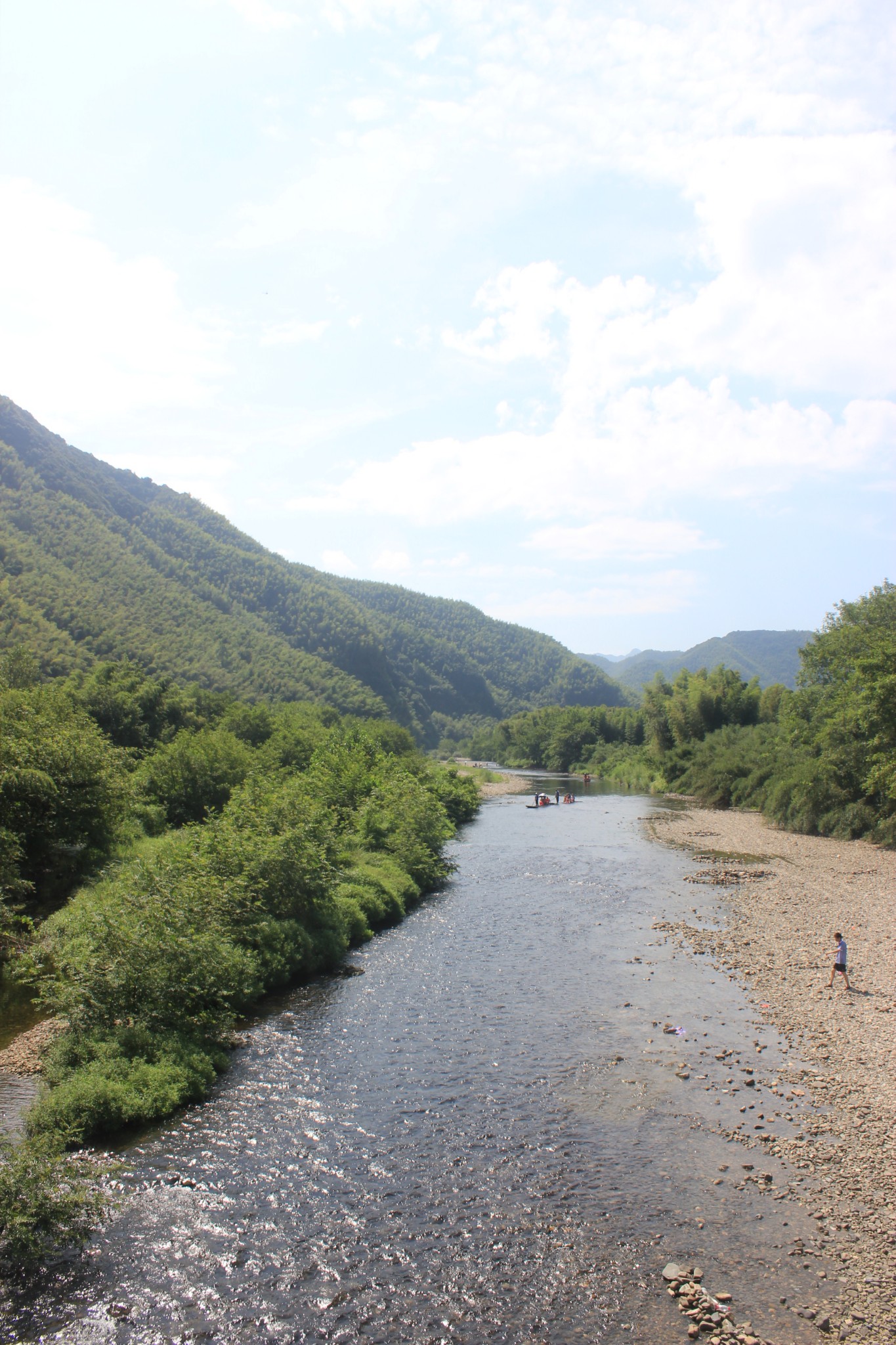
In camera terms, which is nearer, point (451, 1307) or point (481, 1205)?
point (451, 1307)

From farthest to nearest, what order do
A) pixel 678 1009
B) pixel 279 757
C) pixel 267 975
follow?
pixel 279 757 → pixel 267 975 → pixel 678 1009

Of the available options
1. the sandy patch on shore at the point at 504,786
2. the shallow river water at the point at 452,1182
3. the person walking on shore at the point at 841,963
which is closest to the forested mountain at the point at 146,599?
the sandy patch on shore at the point at 504,786

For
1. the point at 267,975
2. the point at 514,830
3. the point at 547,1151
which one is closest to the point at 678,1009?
the point at 547,1151

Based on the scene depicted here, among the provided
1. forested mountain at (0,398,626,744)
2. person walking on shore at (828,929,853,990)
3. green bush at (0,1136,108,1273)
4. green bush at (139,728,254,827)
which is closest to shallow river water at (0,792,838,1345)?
green bush at (0,1136,108,1273)

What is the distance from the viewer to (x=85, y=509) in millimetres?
135375

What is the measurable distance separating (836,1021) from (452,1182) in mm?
12576

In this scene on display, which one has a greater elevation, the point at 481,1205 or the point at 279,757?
the point at 279,757

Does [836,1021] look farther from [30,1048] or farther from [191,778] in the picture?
[191,778]

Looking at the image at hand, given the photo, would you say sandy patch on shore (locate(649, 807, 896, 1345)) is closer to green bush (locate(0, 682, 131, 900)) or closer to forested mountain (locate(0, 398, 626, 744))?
green bush (locate(0, 682, 131, 900))

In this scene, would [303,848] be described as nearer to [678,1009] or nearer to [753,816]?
[678,1009]

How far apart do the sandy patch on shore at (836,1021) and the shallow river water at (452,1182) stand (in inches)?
28.1

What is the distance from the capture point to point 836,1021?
2055 cm

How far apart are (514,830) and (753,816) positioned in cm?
2151

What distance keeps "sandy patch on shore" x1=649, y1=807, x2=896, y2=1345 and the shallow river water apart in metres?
0.71
